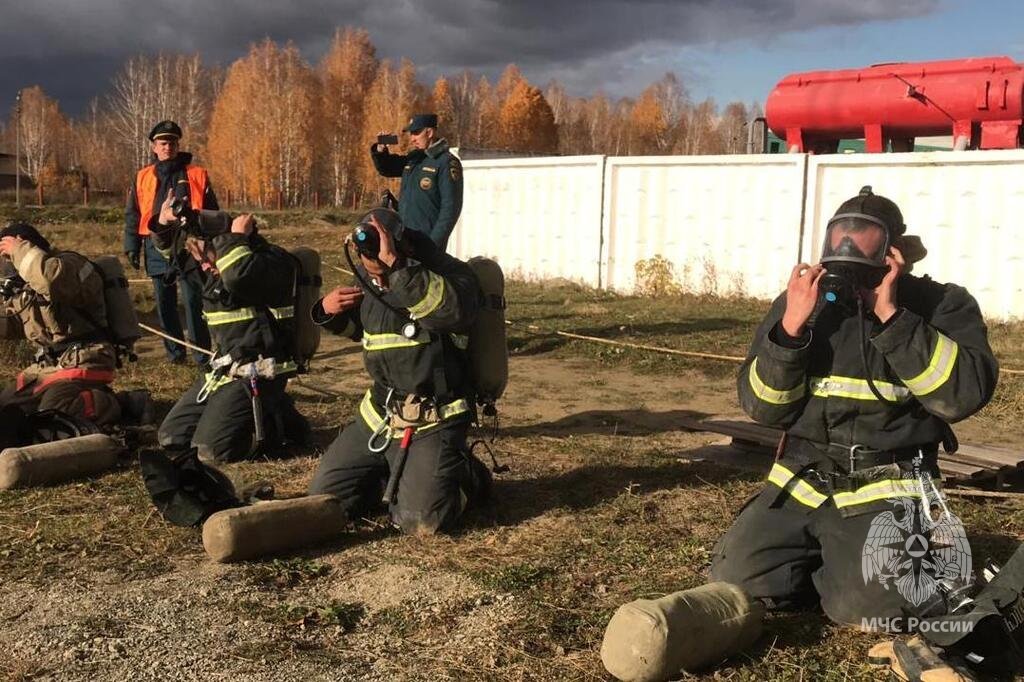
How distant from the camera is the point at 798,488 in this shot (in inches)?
132

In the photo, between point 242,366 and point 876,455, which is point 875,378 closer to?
point 876,455

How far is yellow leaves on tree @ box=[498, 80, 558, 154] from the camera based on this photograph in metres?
67.2

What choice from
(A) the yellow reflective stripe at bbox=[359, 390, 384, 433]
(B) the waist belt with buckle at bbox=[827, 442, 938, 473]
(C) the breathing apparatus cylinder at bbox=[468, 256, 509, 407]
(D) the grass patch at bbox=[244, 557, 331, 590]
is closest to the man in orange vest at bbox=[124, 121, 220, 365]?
(A) the yellow reflective stripe at bbox=[359, 390, 384, 433]

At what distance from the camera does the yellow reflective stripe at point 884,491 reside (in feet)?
10.5

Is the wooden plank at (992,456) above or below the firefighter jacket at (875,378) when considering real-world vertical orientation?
below

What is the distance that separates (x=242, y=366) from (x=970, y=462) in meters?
4.02

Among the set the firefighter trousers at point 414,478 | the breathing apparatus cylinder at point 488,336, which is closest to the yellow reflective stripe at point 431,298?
the breathing apparatus cylinder at point 488,336

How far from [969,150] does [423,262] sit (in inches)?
374

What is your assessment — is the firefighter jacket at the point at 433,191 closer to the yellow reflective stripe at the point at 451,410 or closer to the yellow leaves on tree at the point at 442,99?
the yellow reflective stripe at the point at 451,410

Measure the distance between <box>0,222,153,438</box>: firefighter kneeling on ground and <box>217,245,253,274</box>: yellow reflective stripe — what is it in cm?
126

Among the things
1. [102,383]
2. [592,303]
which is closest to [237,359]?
[102,383]

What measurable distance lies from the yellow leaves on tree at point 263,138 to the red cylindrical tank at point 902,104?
39.2m

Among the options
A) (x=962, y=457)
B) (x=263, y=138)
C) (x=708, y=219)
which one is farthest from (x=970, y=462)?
(x=263, y=138)

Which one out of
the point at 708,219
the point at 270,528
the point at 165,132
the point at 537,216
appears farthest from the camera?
the point at 537,216
